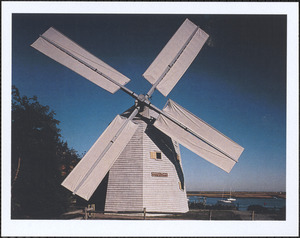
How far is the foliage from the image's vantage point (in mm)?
8695

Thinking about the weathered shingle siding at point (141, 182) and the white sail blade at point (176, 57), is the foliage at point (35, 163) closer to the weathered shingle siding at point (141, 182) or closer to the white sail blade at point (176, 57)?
the weathered shingle siding at point (141, 182)

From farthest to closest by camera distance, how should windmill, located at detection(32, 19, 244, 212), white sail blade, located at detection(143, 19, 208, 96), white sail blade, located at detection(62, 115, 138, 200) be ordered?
white sail blade, located at detection(143, 19, 208, 96), windmill, located at detection(32, 19, 244, 212), white sail blade, located at detection(62, 115, 138, 200)

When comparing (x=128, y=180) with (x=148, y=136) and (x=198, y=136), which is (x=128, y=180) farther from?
(x=198, y=136)

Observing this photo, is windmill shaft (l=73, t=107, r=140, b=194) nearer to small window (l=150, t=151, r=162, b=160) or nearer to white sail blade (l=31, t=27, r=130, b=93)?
white sail blade (l=31, t=27, r=130, b=93)

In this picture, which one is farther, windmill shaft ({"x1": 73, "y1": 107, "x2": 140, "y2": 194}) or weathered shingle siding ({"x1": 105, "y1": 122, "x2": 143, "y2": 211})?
weathered shingle siding ({"x1": 105, "y1": 122, "x2": 143, "y2": 211})

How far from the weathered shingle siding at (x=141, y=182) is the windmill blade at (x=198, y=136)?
96 cm

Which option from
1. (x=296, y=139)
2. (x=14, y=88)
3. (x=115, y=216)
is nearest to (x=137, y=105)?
(x=115, y=216)

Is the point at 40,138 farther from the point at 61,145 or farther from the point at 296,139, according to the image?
the point at 296,139

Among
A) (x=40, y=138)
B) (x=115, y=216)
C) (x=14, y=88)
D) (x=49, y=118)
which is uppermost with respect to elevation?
(x=14, y=88)

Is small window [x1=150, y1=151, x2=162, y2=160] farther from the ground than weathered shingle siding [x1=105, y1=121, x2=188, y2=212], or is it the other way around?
small window [x1=150, y1=151, x2=162, y2=160]

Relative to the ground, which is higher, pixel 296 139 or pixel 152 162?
pixel 296 139

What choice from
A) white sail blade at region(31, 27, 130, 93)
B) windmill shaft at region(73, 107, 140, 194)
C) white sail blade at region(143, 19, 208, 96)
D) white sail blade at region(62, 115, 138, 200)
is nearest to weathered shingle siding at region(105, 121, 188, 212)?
windmill shaft at region(73, 107, 140, 194)

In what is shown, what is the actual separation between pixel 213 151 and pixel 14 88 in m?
7.16

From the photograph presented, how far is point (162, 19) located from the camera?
8.06 m
